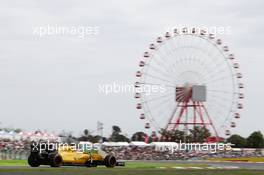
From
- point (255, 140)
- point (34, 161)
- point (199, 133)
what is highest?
point (255, 140)

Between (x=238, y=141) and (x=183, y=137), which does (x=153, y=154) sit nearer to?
(x=183, y=137)

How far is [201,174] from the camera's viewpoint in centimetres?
2619

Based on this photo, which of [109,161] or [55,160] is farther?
[109,161]

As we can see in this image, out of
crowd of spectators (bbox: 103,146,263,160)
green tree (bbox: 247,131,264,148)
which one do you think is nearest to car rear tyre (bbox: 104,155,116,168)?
crowd of spectators (bbox: 103,146,263,160)

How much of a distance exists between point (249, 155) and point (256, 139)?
2880 inches

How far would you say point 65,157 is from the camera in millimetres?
31562

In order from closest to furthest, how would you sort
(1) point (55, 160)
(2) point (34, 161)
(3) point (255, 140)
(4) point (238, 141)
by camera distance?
(1) point (55, 160), (2) point (34, 161), (3) point (255, 140), (4) point (238, 141)

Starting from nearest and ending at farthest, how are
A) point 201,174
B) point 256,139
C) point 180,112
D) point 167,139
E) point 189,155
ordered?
point 201,174
point 189,155
point 180,112
point 167,139
point 256,139

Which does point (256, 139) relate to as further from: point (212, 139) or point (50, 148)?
point (50, 148)

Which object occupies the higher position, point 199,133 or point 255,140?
point 255,140

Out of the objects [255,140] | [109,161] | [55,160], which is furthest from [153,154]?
[255,140]

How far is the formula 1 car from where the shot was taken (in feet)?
103

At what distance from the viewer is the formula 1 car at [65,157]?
31.3 metres

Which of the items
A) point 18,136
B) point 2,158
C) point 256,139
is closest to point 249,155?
point 18,136
